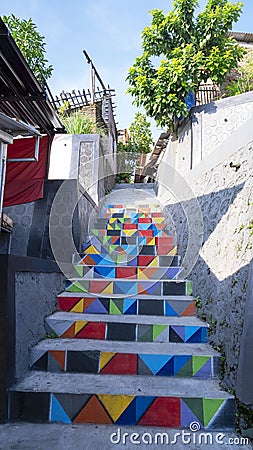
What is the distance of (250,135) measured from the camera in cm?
233

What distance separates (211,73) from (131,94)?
132 cm

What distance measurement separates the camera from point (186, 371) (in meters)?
2.02

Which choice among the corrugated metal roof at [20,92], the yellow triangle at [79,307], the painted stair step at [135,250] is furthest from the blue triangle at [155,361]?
the corrugated metal roof at [20,92]

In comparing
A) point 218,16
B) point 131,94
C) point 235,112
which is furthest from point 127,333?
point 218,16

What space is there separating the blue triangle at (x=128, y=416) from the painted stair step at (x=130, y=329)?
597 millimetres

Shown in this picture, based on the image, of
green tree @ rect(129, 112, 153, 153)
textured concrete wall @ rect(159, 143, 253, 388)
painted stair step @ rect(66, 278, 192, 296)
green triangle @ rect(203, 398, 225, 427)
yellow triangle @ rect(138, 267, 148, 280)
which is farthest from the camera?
green tree @ rect(129, 112, 153, 153)

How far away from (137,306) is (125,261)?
0.84m

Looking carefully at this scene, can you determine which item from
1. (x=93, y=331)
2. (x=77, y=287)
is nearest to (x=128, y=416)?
(x=93, y=331)

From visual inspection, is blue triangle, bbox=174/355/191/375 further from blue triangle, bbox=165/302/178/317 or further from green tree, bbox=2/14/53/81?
green tree, bbox=2/14/53/81

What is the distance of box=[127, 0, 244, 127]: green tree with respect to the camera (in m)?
4.95

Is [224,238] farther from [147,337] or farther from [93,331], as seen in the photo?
[93,331]

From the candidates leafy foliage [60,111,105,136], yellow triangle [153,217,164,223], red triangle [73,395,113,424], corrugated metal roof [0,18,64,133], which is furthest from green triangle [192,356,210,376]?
leafy foliage [60,111,105,136]

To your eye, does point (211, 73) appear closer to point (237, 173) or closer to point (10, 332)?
point (237, 173)

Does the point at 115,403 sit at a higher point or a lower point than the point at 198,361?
lower
